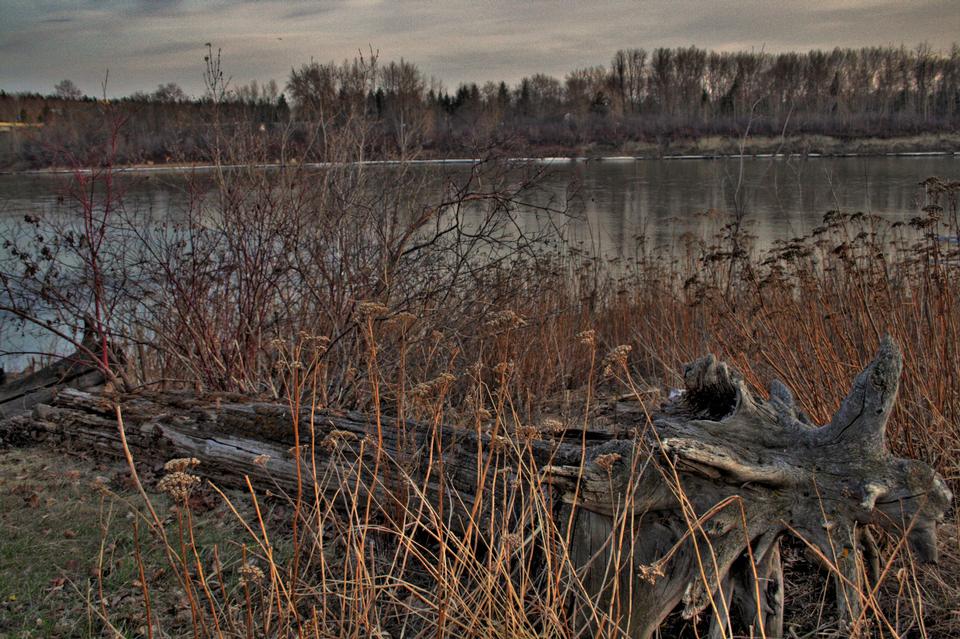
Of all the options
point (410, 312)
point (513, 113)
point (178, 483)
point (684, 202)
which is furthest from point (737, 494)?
point (513, 113)

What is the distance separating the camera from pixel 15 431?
15.7 ft

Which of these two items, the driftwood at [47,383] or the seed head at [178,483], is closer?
the seed head at [178,483]

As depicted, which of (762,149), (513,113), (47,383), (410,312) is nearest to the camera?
(410,312)

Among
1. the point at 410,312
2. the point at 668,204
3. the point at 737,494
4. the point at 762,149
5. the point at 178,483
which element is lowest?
the point at 737,494

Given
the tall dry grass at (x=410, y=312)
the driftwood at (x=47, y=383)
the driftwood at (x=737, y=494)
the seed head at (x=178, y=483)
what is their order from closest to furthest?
1. the seed head at (x=178, y=483)
2. the driftwood at (x=737, y=494)
3. the tall dry grass at (x=410, y=312)
4. the driftwood at (x=47, y=383)

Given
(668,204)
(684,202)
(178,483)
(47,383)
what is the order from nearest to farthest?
1. (178,483)
2. (47,383)
3. (668,204)
4. (684,202)

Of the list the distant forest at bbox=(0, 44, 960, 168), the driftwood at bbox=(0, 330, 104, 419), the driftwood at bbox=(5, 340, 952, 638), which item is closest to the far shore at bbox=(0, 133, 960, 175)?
the distant forest at bbox=(0, 44, 960, 168)

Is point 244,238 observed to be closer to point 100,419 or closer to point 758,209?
point 100,419

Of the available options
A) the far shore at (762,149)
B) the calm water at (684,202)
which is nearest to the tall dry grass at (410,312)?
the calm water at (684,202)

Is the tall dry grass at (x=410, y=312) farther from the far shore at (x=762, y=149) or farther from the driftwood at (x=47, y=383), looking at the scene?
the far shore at (x=762, y=149)

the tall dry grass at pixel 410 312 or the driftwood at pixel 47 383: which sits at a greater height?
the tall dry grass at pixel 410 312

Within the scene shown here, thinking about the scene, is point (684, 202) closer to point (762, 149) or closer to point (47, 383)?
point (47, 383)

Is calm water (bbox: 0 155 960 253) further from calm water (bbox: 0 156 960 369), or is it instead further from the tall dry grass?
the tall dry grass

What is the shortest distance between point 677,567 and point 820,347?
6.18 feet
